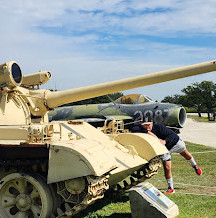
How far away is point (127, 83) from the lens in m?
7.50

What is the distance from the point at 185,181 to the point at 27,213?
5.32 m

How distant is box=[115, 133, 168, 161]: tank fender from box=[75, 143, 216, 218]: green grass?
3.98 feet

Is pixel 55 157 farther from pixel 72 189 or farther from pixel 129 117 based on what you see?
pixel 129 117

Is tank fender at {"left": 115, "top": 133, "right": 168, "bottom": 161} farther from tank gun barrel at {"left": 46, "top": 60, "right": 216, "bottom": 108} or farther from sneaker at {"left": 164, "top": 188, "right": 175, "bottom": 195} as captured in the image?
sneaker at {"left": 164, "top": 188, "right": 175, "bottom": 195}

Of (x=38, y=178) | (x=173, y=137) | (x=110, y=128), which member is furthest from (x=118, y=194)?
(x=38, y=178)

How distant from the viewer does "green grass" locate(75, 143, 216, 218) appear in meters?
7.48

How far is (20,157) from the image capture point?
6.38 metres

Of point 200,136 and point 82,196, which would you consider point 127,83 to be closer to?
point 82,196

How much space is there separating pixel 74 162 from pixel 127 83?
240 cm

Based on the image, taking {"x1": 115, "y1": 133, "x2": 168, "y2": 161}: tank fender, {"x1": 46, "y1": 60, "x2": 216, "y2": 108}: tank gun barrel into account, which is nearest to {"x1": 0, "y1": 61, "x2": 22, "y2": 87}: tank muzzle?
{"x1": 46, "y1": 60, "x2": 216, "y2": 108}: tank gun barrel

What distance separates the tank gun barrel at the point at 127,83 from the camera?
6.88 m

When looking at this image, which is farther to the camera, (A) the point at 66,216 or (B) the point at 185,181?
(B) the point at 185,181

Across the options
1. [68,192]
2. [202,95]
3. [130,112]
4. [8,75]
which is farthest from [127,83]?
[202,95]

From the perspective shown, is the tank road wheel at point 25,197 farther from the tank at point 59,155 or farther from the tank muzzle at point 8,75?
the tank muzzle at point 8,75
